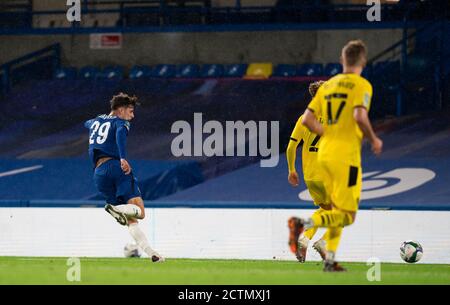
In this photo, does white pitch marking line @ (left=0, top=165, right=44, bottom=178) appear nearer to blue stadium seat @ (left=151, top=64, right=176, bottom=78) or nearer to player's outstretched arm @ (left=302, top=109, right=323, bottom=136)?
blue stadium seat @ (left=151, top=64, right=176, bottom=78)

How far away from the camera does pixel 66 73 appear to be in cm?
2380

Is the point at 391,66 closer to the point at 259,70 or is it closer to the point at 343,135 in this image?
the point at 259,70

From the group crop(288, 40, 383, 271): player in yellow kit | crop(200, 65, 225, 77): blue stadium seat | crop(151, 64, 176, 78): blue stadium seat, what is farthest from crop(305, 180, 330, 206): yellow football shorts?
crop(151, 64, 176, 78): blue stadium seat

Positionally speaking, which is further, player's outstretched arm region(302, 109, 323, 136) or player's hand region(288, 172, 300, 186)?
player's hand region(288, 172, 300, 186)

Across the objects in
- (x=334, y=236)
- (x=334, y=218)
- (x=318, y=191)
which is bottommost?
(x=334, y=236)

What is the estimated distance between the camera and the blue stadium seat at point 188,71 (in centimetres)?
2305

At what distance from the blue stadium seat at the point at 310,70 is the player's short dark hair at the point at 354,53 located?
12409mm

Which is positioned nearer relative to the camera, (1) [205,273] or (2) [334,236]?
(2) [334,236]

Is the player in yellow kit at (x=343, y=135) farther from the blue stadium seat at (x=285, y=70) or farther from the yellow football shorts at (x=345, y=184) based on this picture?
the blue stadium seat at (x=285, y=70)

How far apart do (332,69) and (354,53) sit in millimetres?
12435

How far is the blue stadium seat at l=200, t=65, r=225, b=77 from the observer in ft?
74.9

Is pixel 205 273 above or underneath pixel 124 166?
underneath

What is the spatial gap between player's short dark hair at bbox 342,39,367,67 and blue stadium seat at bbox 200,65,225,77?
44.8 ft

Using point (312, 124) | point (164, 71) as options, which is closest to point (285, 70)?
point (164, 71)
